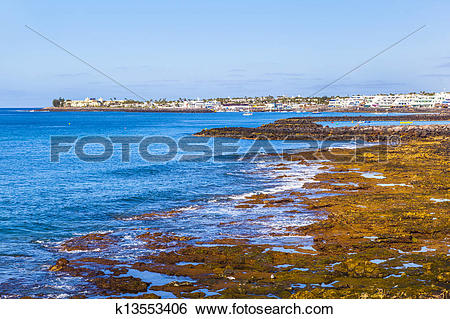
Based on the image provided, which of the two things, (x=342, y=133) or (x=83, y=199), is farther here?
(x=342, y=133)

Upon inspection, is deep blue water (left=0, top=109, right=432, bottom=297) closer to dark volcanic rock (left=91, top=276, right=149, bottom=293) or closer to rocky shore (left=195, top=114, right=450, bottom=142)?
dark volcanic rock (left=91, top=276, right=149, bottom=293)

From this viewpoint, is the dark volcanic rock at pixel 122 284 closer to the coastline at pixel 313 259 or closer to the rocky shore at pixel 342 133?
the coastline at pixel 313 259

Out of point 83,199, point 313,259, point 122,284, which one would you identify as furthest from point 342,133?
point 122,284

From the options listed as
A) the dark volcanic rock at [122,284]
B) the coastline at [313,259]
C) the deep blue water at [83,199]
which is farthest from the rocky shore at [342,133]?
the dark volcanic rock at [122,284]

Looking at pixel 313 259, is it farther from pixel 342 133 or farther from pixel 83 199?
pixel 342 133

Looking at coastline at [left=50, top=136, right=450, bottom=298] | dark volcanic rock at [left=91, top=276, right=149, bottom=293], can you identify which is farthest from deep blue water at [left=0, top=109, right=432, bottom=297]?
coastline at [left=50, top=136, right=450, bottom=298]

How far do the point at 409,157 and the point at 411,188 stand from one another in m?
17.2

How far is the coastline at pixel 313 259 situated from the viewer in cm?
1269

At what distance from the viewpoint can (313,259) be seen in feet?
49.8

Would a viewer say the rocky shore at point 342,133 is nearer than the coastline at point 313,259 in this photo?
No

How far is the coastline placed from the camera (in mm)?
12688

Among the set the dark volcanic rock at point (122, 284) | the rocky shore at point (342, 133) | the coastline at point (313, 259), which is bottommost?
the dark volcanic rock at point (122, 284)

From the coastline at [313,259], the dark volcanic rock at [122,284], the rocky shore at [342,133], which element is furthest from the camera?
the rocky shore at [342,133]

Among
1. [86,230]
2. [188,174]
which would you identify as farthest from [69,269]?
[188,174]
